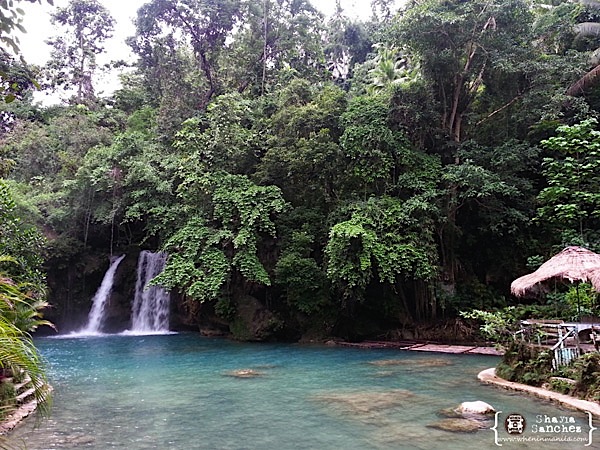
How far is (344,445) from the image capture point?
5512 mm

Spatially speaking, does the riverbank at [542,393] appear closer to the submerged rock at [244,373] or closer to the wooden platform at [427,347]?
the wooden platform at [427,347]

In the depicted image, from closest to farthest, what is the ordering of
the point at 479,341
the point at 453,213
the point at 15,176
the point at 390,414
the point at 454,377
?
the point at 390,414
the point at 454,377
the point at 479,341
the point at 453,213
the point at 15,176

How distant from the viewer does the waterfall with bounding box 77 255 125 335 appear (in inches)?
769

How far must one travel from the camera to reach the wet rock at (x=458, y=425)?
592cm

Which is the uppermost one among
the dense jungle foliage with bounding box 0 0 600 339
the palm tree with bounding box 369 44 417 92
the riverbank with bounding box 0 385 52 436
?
the palm tree with bounding box 369 44 417 92

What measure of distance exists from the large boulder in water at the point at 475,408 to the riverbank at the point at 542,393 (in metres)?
1.09

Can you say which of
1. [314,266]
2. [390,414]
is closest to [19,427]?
[390,414]

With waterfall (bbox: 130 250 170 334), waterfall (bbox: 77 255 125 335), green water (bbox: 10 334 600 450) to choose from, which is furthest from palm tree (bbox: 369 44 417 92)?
waterfall (bbox: 77 255 125 335)

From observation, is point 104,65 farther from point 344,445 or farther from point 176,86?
point 344,445

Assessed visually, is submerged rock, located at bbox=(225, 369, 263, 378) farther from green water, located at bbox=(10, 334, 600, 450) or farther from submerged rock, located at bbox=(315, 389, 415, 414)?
submerged rock, located at bbox=(315, 389, 415, 414)

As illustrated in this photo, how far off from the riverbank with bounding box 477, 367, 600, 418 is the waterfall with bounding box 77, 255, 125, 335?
15.3m

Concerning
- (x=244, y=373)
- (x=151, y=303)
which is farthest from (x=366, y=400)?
(x=151, y=303)

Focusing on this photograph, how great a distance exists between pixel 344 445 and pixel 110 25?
101 ft

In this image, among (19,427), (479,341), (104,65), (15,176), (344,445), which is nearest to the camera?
(344,445)
